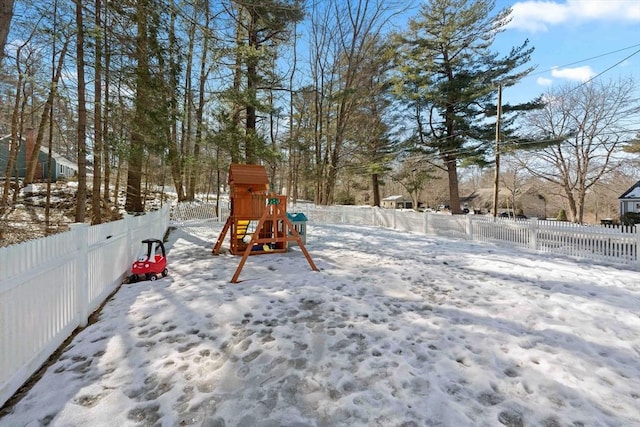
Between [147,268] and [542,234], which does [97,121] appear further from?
[542,234]

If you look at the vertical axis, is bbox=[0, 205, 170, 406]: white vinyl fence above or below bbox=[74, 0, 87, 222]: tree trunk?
below

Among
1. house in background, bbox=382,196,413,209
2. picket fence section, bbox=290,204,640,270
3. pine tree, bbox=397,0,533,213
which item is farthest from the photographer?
house in background, bbox=382,196,413,209

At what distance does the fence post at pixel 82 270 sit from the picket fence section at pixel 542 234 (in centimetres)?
970

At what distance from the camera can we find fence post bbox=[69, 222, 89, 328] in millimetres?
3135

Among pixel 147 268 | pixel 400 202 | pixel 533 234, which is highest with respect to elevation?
pixel 400 202

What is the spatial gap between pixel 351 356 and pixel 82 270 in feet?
9.77

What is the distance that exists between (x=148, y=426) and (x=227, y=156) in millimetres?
12858

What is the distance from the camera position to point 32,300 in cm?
230

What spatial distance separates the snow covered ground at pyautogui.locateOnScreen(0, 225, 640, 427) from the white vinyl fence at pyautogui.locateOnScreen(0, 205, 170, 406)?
0.17 metres

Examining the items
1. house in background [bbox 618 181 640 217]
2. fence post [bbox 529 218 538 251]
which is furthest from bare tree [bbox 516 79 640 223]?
fence post [bbox 529 218 538 251]

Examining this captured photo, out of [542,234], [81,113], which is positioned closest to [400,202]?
[542,234]

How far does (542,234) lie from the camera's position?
813 centimetres

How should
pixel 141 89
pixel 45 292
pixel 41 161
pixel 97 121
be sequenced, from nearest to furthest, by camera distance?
pixel 45 292 → pixel 141 89 → pixel 97 121 → pixel 41 161

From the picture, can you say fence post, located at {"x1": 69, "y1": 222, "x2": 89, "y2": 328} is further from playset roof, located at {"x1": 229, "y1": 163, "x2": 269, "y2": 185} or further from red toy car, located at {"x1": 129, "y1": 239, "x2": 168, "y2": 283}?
playset roof, located at {"x1": 229, "y1": 163, "x2": 269, "y2": 185}
